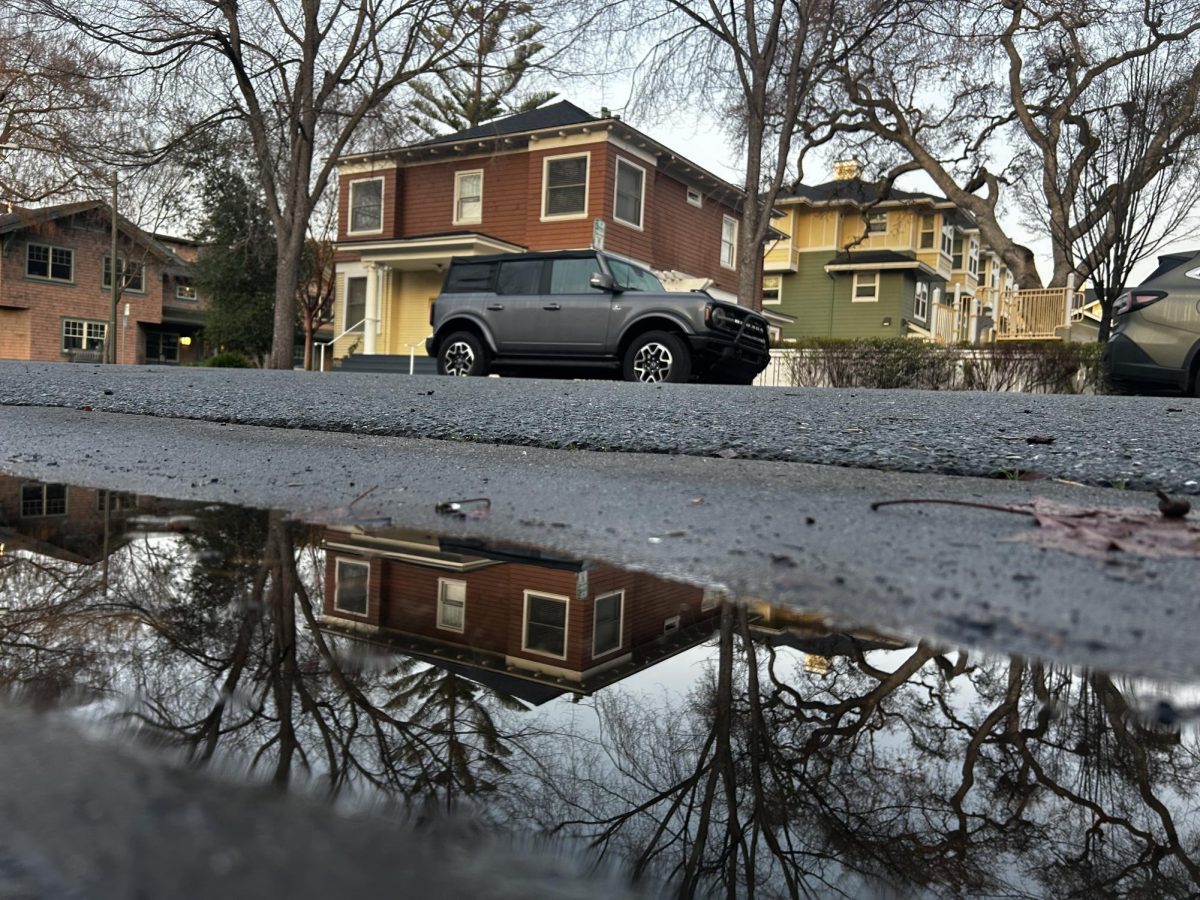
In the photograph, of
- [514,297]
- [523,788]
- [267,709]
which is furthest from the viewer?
[514,297]

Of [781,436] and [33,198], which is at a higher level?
[33,198]

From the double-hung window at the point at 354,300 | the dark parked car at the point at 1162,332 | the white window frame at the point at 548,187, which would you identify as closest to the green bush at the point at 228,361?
the double-hung window at the point at 354,300

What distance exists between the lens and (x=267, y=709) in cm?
145

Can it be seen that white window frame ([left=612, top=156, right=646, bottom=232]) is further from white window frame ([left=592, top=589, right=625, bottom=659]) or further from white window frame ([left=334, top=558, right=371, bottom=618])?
white window frame ([left=592, top=589, right=625, bottom=659])

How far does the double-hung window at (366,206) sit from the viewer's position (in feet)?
87.2

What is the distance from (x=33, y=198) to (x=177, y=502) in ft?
96.1

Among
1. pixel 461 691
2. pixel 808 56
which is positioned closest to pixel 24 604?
pixel 461 691

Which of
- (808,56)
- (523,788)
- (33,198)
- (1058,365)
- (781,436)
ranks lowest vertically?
(523,788)

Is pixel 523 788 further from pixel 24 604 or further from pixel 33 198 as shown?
pixel 33 198

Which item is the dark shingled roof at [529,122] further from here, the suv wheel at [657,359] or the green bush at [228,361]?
the suv wheel at [657,359]

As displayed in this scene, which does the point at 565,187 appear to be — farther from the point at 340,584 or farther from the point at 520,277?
the point at 340,584

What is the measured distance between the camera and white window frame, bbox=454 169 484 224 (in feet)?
82.5

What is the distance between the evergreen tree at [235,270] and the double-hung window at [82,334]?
9.28 metres

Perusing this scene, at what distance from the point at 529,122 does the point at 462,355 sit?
546 inches
